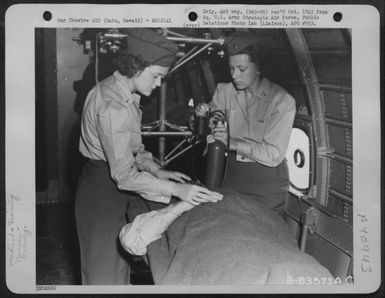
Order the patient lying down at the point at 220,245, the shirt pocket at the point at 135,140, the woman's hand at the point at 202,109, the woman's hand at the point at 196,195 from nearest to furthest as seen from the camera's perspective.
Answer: the patient lying down at the point at 220,245 → the woman's hand at the point at 196,195 → the shirt pocket at the point at 135,140 → the woman's hand at the point at 202,109

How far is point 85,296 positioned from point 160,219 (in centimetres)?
34

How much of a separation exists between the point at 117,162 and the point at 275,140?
19.4 inches

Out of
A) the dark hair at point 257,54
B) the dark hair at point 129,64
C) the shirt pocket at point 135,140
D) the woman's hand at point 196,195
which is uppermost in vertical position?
→ the dark hair at point 257,54

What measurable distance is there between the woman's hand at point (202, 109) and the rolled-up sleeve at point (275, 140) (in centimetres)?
18

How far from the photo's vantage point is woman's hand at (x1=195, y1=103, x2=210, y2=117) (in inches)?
55.0

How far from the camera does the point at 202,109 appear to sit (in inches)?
55.4

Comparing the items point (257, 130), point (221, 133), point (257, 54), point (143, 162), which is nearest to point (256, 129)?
point (257, 130)

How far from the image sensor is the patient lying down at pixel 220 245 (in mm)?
933

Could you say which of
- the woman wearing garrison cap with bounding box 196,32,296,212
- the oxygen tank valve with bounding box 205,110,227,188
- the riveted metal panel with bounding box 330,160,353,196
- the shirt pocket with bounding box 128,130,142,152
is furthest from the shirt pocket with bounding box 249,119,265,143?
the shirt pocket with bounding box 128,130,142,152

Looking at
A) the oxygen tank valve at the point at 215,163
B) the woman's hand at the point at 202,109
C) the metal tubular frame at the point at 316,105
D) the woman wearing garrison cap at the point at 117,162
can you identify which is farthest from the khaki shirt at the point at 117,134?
the metal tubular frame at the point at 316,105

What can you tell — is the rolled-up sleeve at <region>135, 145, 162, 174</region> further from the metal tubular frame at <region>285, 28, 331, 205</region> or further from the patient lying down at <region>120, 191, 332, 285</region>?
the metal tubular frame at <region>285, 28, 331, 205</region>

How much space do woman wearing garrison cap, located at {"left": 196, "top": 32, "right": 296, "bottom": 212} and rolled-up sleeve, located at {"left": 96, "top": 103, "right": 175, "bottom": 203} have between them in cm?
23

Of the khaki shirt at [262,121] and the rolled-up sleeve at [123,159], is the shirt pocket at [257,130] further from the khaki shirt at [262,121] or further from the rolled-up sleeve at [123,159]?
the rolled-up sleeve at [123,159]

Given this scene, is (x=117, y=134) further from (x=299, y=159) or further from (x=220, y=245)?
(x=299, y=159)
